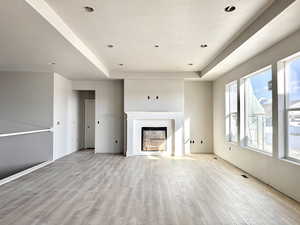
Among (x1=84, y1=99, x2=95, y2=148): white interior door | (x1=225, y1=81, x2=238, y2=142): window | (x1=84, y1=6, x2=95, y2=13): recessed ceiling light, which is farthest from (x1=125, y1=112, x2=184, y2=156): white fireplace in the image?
(x1=84, y1=6, x2=95, y2=13): recessed ceiling light

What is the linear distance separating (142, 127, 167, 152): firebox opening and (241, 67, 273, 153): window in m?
2.66

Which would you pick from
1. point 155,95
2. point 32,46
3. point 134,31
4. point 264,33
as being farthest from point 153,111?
point 264,33

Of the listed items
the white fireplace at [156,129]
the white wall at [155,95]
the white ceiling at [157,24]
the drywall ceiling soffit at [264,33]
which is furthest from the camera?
the white wall at [155,95]

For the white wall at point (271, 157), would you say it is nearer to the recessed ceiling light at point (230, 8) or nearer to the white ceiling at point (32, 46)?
the recessed ceiling light at point (230, 8)

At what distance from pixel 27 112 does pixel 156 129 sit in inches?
158

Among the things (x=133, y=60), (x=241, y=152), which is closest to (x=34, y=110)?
(x=133, y=60)

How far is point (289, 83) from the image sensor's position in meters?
3.41

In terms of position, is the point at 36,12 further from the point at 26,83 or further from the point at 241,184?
the point at 241,184

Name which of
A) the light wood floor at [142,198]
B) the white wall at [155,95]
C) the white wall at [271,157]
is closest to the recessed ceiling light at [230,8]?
the white wall at [271,157]

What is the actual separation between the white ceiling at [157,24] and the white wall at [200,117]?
2.28 meters

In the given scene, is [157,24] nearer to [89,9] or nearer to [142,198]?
[89,9]

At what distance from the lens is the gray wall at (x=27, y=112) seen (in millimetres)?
5777

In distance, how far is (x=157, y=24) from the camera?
10.8 ft

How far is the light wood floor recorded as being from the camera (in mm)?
2529
